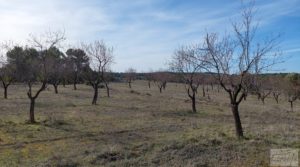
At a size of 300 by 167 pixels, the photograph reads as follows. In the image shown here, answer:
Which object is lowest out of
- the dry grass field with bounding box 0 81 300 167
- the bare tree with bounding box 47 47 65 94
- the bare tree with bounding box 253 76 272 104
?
the dry grass field with bounding box 0 81 300 167

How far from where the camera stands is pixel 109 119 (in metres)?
31.1

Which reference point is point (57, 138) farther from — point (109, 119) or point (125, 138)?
point (109, 119)

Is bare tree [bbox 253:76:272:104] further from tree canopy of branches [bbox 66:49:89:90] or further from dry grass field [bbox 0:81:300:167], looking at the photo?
tree canopy of branches [bbox 66:49:89:90]

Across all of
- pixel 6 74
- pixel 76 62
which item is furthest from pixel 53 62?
pixel 76 62

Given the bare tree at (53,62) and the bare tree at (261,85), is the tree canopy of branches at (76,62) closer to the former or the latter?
the bare tree at (53,62)

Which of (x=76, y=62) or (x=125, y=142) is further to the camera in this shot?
(x=76, y=62)

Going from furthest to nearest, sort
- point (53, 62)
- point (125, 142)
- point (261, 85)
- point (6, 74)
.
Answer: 1. point (6, 74)
2. point (53, 62)
3. point (261, 85)
4. point (125, 142)

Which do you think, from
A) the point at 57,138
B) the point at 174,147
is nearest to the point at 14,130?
the point at 57,138

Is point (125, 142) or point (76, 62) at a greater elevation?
point (76, 62)

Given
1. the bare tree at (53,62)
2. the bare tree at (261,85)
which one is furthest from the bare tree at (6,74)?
the bare tree at (261,85)

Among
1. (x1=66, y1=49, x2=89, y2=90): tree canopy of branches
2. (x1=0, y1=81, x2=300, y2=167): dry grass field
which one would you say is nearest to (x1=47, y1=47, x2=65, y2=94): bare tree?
(x1=0, y1=81, x2=300, y2=167): dry grass field

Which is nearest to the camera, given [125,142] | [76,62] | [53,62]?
[125,142]

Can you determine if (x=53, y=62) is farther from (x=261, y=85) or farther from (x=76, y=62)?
(x=76, y=62)

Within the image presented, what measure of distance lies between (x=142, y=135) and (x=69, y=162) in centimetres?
1005
